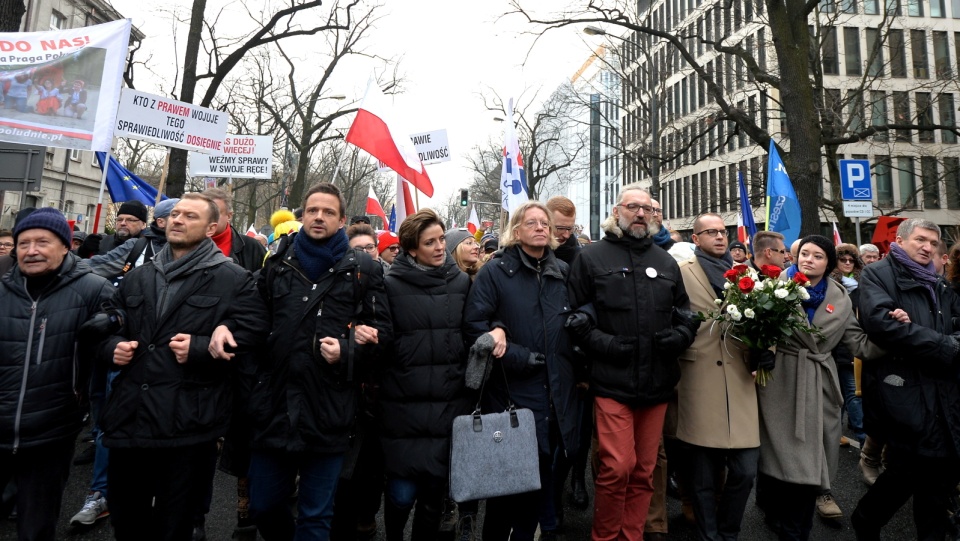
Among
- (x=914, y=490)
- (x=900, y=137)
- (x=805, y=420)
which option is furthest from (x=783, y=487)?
(x=900, y=137)

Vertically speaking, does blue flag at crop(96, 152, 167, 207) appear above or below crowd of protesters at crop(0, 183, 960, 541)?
above

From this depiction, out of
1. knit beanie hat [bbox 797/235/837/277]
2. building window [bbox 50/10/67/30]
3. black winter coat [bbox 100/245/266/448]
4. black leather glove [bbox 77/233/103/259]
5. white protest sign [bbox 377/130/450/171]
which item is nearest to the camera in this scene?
black winter coat [bbox 100/245/266/448]

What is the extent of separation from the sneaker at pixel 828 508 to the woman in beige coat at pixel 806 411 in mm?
825

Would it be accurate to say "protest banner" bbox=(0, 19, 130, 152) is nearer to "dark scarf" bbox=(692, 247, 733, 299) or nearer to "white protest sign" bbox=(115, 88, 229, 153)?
"white protest sign" bbox=(115, 88, 229, 153)

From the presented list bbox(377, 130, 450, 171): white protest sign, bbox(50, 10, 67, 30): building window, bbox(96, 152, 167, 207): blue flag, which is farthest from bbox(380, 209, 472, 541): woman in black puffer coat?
bbox(50, 10, 67, 30): building window

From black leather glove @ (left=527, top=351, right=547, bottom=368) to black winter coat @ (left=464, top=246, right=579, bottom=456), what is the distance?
0.06 feet

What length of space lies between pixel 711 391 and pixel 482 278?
1702mm

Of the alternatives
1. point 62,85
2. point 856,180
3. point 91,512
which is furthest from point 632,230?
point 856,180

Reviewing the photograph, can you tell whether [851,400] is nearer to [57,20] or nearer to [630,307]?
[630,307]

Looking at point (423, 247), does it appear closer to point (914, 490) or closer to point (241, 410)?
point (241, 410)

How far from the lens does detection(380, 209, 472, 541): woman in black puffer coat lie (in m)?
3.35

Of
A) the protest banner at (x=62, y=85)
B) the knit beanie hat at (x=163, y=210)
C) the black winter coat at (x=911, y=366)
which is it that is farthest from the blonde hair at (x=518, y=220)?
the protest banner at (x=62, y=85)

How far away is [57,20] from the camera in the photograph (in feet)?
92.8

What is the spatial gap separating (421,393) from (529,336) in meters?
0.76
